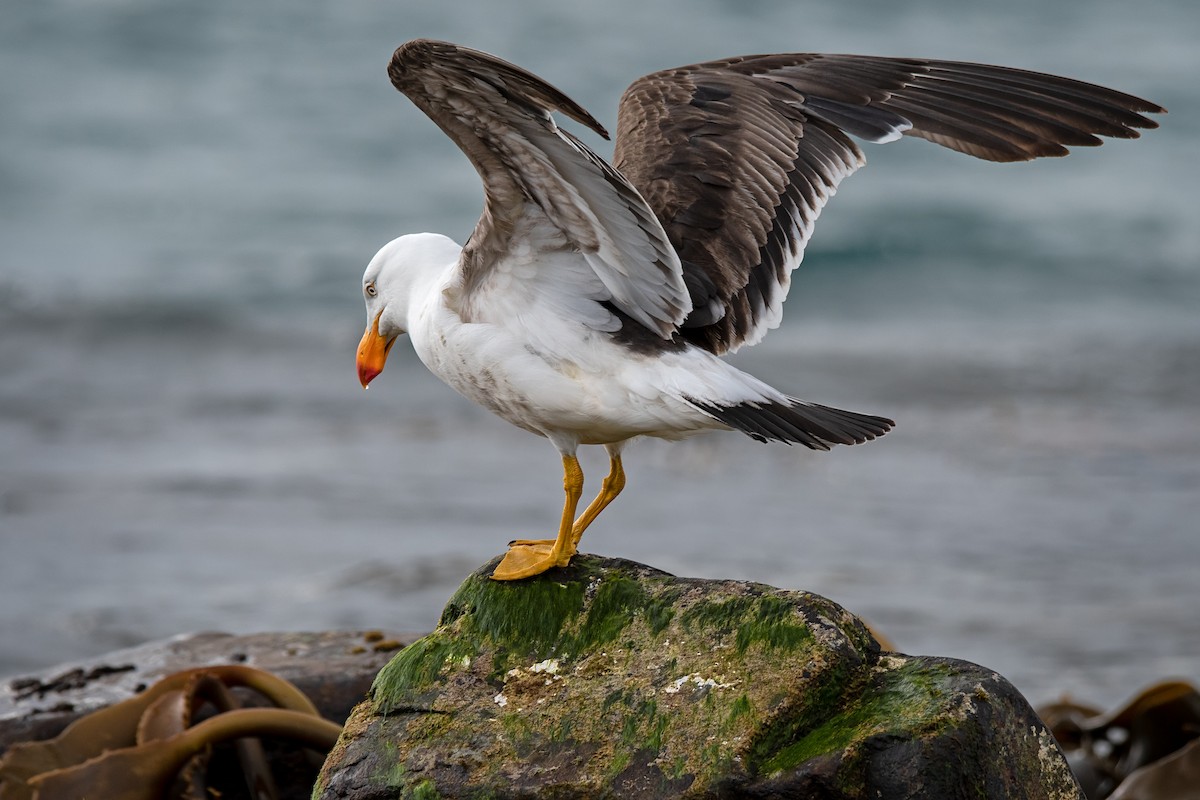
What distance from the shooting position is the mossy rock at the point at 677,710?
309 centimetres

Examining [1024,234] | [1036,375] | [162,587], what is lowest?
[162,587]

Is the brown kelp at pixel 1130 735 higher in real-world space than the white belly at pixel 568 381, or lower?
lower

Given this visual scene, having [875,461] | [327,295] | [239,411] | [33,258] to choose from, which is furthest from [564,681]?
[33,258]

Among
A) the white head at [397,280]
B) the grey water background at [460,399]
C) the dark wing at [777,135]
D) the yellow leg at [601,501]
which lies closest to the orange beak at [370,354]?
the white head at [397,280]

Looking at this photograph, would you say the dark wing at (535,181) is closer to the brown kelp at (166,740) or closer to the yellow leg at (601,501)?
the yellow leg at (601,501)

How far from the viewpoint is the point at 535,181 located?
388cm

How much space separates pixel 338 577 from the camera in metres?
8.08

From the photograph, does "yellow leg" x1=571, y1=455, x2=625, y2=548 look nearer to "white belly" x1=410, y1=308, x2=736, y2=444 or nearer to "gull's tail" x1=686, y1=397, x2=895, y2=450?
"white belly" x1=410, y1=308, x2=736, y2=444

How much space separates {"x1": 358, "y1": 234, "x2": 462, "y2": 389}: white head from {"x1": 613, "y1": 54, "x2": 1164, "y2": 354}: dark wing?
0.67 meters

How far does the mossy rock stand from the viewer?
309 cm

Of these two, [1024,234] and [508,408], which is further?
[1024,234]

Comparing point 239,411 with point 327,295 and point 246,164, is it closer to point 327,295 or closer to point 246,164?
point 327,295

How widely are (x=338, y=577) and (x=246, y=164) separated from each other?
12.7 metres

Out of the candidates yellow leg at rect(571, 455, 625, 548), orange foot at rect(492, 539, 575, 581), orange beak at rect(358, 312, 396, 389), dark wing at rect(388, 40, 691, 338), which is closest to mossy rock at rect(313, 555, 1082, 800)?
orange foot at rect(492, 539, 575, 581)
